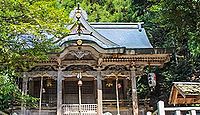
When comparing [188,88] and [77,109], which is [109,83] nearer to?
[77,109]

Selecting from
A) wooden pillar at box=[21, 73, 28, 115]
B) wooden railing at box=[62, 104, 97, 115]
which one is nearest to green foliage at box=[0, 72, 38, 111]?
wooden pillar at box=[21, 73, 28, 115]

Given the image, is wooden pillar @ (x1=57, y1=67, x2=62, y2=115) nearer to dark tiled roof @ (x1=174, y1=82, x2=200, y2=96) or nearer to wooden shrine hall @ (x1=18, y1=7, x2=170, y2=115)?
wooden shrine hall @ (x1=18, y1=7, x2=170, y2=115)

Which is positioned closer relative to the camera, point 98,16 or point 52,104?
point 52,104

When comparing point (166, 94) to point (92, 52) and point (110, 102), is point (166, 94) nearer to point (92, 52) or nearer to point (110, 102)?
point (110, 102)

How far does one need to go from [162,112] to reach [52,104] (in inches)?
308

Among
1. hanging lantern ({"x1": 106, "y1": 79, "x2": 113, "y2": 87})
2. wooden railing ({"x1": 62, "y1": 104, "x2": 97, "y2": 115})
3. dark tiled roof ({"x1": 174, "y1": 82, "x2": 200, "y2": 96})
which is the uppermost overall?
hanging lantern ({"x1": 106, "y1": 79, "x2": 113, "y2": 87})

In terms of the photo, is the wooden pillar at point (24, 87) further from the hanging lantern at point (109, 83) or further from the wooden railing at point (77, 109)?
the hanging lantern at point (109, 83)

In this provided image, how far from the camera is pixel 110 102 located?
46.9 feet

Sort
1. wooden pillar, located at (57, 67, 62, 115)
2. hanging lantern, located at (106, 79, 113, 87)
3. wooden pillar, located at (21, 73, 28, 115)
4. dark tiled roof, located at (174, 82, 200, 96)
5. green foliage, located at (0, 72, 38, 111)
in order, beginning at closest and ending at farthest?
1. dark tiled roof, located at (174, 82, 200, 96)
2. green foliage, located at (0, 72, 38, 111)
3. wooden pillar, located at (21, 73, 28, 115)
4. wooden pillar, located at (57, 67, 62, 115)
5. hanging lantern, located at (106, 79, 113, 87)

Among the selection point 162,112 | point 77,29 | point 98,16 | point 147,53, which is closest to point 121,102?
point 147,53

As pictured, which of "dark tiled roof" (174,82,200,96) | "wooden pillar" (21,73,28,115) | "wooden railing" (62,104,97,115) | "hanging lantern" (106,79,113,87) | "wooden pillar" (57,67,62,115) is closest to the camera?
"dark tiled roof" (174,82,200,96)

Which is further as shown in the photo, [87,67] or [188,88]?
[87,67]

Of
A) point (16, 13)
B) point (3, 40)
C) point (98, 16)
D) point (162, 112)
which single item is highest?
point (98, 16)

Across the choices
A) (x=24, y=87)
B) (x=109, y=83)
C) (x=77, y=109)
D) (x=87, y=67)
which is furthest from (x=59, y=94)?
(x=109, y=83)
